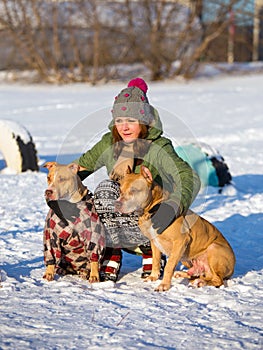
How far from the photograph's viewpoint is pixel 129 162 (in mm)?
3986

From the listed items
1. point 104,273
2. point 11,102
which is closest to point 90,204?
point 104,273

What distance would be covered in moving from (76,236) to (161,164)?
A: 70 cm

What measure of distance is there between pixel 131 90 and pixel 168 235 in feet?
3.13

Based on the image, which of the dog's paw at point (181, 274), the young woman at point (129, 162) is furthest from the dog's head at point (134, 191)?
the dog's paw at point (181, 274)

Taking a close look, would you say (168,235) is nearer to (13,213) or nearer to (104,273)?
(104,273)

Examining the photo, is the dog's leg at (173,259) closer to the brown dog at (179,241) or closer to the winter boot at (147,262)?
the brown dog at (179,241)

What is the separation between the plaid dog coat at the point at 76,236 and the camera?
3.76 m

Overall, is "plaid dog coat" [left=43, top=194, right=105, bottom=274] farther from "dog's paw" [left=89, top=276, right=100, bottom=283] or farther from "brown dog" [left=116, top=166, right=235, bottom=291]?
"brown dog" [left=116, top=166, right=235, bottom=291]

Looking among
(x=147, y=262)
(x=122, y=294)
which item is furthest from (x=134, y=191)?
(x=147, y=262)

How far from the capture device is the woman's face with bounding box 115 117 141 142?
12.9 ft

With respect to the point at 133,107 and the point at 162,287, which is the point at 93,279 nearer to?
the point at 162,287

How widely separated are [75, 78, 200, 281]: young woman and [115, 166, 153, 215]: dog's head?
0.77ft

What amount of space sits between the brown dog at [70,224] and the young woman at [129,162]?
0.40ft

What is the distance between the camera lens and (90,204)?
3852 millimetres
